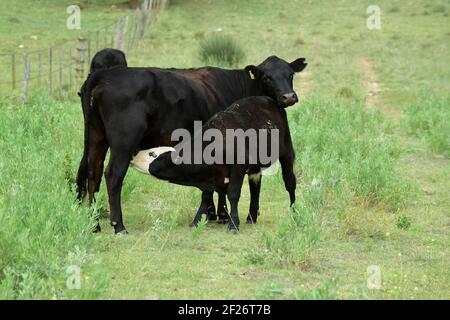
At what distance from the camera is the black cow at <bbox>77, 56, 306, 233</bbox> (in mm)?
7547

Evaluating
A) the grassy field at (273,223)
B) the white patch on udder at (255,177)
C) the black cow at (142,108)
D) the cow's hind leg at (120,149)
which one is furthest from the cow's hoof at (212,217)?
the cow's hind leg at (120,149)

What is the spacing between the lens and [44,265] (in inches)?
221

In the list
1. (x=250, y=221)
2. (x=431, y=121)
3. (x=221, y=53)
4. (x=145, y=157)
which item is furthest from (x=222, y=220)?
(x=221, y=53)

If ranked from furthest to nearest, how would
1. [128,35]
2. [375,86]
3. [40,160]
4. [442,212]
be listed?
[128,35]
[375,86]
[442,212]
[40,160]

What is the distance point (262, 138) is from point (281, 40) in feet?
60.8

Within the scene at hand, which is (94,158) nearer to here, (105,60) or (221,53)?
(105,60)

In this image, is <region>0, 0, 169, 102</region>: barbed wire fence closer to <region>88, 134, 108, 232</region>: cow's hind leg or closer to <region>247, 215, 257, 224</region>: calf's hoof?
<region>88, 134, 108, 232</region>: cow's hind leg

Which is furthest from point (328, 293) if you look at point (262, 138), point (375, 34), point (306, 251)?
point (375, 34)

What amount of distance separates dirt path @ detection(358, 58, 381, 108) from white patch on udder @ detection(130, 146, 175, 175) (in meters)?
10.5

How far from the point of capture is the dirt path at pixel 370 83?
18.4m

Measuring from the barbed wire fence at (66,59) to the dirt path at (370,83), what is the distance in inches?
247

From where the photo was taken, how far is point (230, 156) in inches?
307

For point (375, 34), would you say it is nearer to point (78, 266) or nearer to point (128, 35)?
point (128, 35)

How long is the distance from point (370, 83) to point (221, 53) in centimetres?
406
